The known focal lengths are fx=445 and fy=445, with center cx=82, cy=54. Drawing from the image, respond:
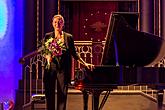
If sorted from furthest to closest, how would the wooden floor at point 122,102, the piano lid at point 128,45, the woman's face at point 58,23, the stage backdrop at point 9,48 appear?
the stage backdrop at point 9,48 < the wooden floor at point 122,102 < the piano lid at point 128,45 < the woman's face at point 58,23

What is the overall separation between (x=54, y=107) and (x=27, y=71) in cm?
481

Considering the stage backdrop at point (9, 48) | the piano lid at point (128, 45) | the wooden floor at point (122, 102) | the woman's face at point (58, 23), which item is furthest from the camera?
the stage backdrop at point (9, 48)

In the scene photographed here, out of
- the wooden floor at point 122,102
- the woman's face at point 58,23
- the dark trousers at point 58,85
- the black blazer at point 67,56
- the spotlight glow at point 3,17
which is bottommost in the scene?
the wooden floor at point 122,102

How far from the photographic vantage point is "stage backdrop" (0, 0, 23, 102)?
991 centimetres

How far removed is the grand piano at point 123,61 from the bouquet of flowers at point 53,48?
0.44 m

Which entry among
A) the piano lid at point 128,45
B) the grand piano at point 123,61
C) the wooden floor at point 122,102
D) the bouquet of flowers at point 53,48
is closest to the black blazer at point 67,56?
the bouquet of flowers at point 53,48

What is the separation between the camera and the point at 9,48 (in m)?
10.2

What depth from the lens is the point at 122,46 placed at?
20.5 feet

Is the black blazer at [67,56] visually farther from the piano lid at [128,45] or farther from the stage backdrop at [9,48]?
the stage backdrop at [9,48]

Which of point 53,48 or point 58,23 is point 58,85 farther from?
point 58,23

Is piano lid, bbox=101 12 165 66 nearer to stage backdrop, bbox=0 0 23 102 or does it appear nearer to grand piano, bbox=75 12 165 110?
grand piano, bbox=75 12 165 110

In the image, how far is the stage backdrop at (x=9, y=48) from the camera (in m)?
9.91

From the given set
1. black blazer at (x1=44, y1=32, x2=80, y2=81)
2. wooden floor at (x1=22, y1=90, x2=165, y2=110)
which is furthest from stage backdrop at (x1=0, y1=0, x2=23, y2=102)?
black blazer at (x1=44, y1=32, x2=80, y2=81)

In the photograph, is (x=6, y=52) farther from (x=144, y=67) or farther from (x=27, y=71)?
(x=144, y=67)
